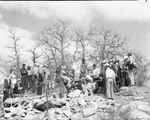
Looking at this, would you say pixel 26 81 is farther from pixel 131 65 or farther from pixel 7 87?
pixel 131 65

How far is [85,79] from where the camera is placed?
1227 centimetres

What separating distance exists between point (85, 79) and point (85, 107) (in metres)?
2.21

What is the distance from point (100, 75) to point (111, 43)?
60.5 ft

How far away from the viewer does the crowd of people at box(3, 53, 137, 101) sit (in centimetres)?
1149

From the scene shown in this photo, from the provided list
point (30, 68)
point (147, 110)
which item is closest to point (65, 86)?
point (30, 68)

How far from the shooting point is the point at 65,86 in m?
12.3

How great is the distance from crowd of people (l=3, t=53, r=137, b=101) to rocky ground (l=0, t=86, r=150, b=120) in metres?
0.59

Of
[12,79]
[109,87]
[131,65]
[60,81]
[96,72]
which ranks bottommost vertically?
[109,87]

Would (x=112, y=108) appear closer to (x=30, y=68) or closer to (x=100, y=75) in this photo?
(x=100, y=75)

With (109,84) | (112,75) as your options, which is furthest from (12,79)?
(112,75)

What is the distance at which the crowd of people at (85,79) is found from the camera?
37.7ft

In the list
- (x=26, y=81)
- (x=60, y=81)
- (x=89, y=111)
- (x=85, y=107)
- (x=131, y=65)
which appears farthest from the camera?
(x=26, y=81)

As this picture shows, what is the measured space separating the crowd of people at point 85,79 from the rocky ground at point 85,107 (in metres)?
0.59

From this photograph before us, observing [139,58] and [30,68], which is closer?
[30,68]
